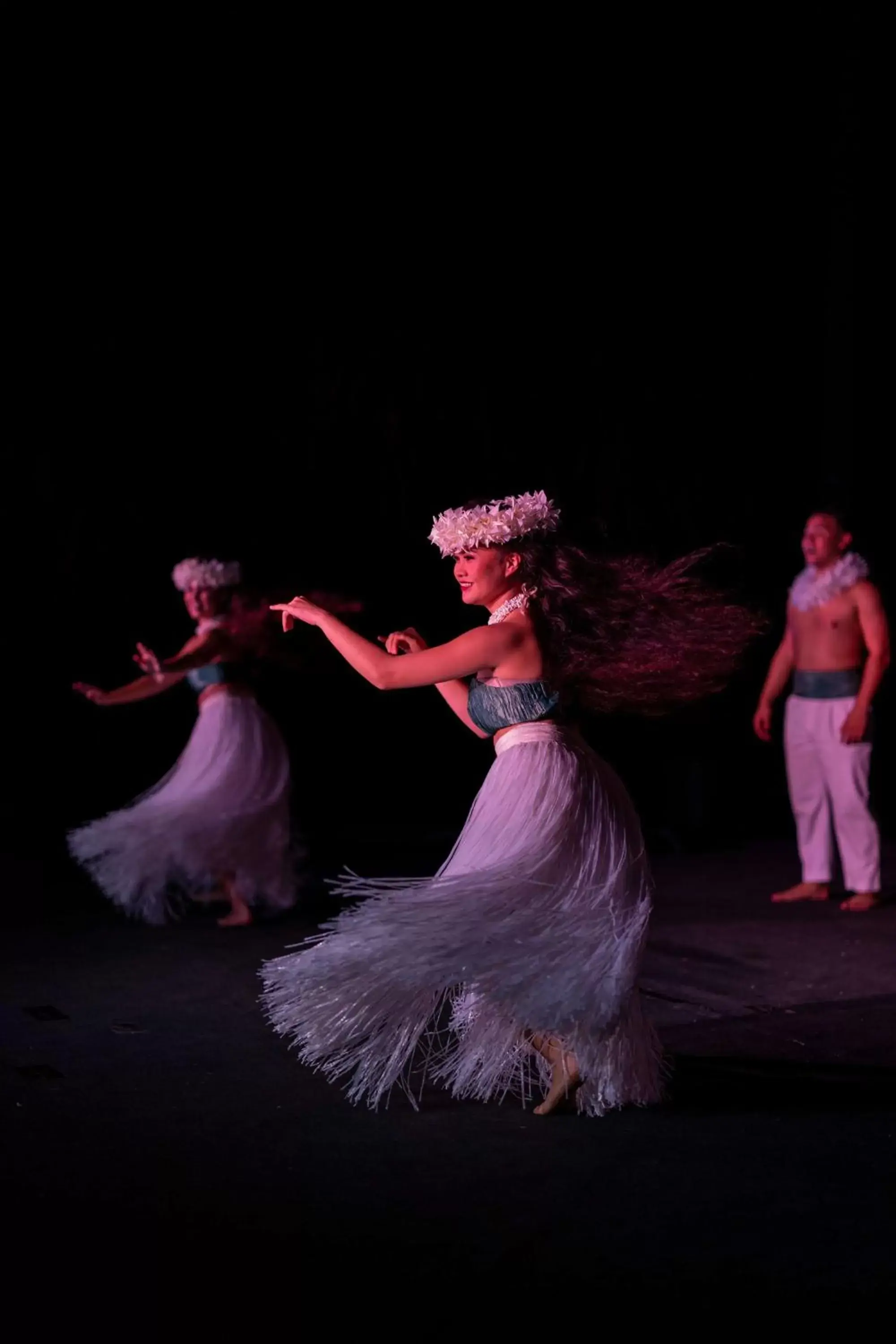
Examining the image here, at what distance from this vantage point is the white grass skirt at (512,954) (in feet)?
12.9

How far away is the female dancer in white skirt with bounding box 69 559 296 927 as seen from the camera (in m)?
6.78

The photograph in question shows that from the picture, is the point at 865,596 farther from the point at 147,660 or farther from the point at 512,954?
the point at 512,954

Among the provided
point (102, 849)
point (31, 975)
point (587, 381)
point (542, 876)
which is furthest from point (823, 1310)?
point (587, 381)

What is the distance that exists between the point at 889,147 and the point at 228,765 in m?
6.39

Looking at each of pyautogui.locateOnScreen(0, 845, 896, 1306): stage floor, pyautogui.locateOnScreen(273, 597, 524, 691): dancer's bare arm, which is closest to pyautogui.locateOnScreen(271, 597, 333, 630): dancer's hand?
pyautogui.locateOnScreen(273, 597, 524, 691): dancer's bare arm

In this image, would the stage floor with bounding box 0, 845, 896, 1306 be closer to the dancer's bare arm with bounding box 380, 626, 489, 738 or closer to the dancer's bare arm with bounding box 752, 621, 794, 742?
the dancer's bare arm with bounding box 380, 626, 489, 738

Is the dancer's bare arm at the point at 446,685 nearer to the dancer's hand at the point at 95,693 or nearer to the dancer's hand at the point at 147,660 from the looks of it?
the dancer's hand at the point at 147,660

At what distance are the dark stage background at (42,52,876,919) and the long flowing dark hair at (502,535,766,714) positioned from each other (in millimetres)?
4099

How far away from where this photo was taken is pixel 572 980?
12.8 feet

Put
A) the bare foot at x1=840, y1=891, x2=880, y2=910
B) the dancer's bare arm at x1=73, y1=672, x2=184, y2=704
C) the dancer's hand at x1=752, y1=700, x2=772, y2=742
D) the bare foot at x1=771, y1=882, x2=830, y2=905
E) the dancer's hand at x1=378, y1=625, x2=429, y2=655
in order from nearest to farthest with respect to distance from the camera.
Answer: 1. the dancer's hand at x1=378, y1=625, x2=429, y2=655
2. the dancer's bare arm at x1=73, y1=672, x2=184, y2=704
3. the bare foot at x1=840, y1=891, x2=880, y2=910
4. the bare foot at x1=771, y1=882, x2=830, y2=905
5. the dancer's hand at x1=752, y1=700, x2=772, y2=742

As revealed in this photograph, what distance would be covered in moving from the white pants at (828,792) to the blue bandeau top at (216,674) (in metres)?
2.48

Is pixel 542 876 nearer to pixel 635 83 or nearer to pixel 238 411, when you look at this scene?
pixel 238 411

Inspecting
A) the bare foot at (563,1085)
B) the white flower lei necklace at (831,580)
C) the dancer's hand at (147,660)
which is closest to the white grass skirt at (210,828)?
the dancer's hand at (147,660)

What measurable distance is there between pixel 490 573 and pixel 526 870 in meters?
0.78
